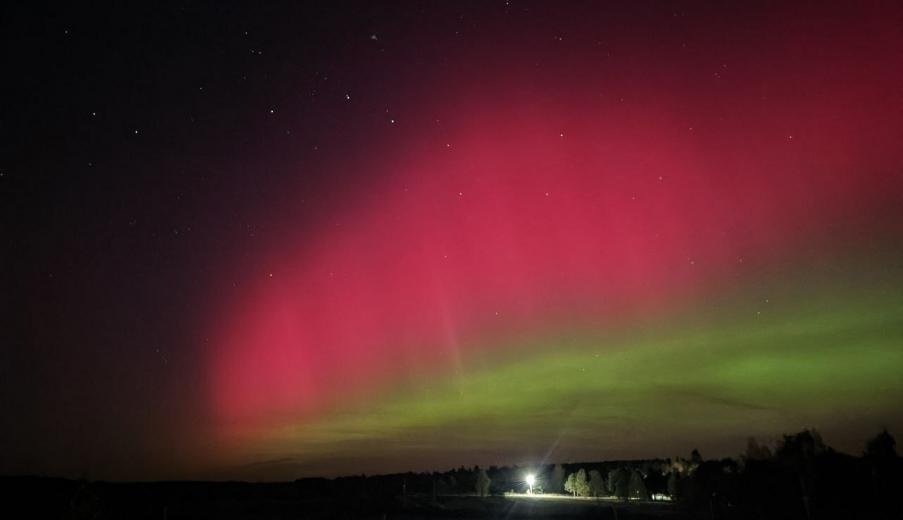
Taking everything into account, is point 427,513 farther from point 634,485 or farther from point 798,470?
point 634,485

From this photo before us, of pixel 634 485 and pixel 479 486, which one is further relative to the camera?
pixel 479 486

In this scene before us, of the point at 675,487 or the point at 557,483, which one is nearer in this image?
the point at 675,487

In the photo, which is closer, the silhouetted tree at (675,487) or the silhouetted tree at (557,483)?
the silhouetted tree at (675,487)

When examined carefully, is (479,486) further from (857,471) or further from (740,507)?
(857,471)

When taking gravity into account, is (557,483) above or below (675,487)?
below

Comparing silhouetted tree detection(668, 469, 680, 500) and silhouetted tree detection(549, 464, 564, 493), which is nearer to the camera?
silhouetted tree detection(668, 469, 680, 500)

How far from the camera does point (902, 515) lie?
129 feet

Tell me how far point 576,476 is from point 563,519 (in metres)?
61.6

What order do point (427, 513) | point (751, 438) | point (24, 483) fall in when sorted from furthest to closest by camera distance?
point (24, 483) → point (751, 438) → point (427, 513)

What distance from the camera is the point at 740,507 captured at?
170ft

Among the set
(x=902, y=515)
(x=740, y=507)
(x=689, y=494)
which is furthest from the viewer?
(x=689, y=494)

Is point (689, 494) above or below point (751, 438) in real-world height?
below

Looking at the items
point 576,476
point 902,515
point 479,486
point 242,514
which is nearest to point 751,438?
point 576,476

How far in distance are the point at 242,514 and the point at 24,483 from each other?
91.1 m
